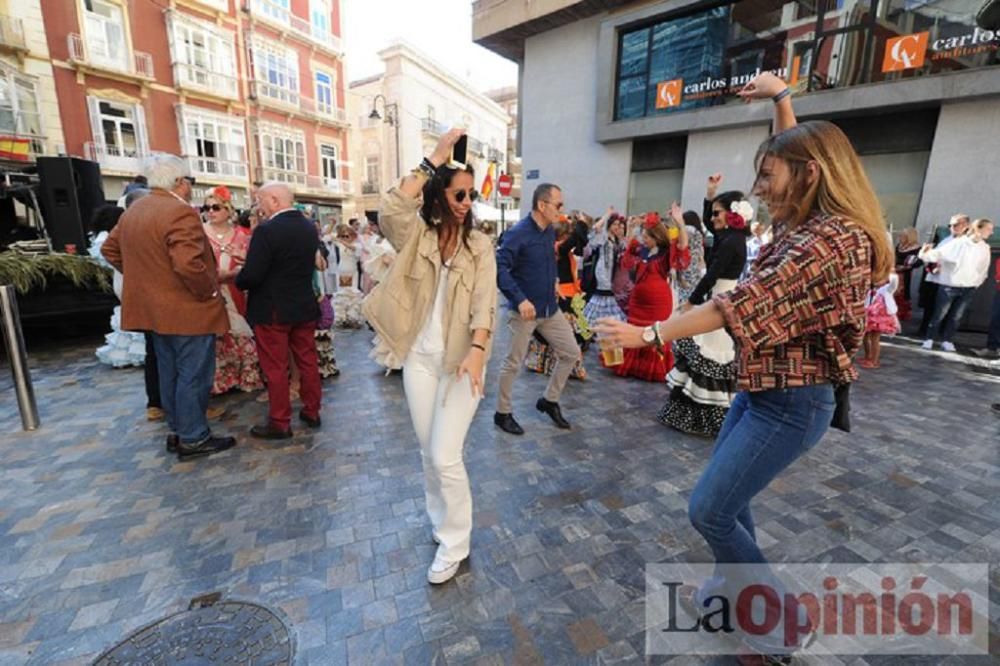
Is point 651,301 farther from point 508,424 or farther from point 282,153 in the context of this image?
point 282,153

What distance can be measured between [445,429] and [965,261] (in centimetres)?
842

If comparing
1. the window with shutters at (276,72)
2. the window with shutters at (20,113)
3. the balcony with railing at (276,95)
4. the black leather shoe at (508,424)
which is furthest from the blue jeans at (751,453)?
the window with shutters at (276,72)

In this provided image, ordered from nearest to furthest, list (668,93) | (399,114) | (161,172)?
(161,172) < (668,93) < (399,114)

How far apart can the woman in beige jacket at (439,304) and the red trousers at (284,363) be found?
193 cm

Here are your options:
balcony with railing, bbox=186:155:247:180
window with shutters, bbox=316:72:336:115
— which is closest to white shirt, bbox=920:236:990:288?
balcony with railing, bbox=186:155:247:180

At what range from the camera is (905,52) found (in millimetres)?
8586

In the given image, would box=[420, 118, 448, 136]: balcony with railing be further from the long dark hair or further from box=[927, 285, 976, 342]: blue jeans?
the long dark hair

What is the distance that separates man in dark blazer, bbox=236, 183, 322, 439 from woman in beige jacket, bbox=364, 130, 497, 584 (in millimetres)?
1768

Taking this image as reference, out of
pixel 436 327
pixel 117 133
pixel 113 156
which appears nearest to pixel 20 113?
pixel 113 156

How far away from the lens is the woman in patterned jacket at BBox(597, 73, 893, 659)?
4.67 feet

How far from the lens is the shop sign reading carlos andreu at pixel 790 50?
8.27 metres

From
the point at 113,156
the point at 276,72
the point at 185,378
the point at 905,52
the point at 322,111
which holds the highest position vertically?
the point at 276,72

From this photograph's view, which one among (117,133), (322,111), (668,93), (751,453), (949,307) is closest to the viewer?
(751,453)

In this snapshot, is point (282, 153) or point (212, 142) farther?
point (282, 153)
